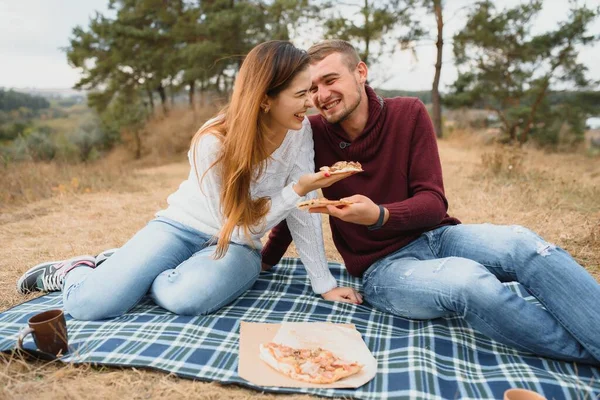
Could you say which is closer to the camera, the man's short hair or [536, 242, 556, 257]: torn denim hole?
[536, 242, 556, 257]: torn denim hole

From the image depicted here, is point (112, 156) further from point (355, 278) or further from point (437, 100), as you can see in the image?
point (355, 278)

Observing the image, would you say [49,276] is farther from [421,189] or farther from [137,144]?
A: [137,144]

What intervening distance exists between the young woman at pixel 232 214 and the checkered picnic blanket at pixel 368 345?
14 cm

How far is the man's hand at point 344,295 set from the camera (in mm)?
2986

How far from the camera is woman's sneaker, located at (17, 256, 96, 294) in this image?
317 cm

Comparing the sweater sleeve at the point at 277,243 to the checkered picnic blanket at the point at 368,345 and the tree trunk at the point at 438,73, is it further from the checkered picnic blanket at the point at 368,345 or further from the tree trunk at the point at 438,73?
the tree trunk at the point at 438,73

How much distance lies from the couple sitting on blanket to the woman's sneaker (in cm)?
1

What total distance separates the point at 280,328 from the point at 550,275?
1.36 metres

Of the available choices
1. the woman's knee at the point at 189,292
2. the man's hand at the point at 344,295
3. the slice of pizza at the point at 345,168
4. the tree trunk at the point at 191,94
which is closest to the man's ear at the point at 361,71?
the slice of pizza at the point at 345,168

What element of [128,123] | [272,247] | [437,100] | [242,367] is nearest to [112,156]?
[128,123]

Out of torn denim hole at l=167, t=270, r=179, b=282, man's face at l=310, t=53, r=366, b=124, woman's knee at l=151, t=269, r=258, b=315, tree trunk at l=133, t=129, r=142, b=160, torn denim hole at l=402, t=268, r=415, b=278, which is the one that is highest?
man's face at l=310, t=53, r=366, b=124

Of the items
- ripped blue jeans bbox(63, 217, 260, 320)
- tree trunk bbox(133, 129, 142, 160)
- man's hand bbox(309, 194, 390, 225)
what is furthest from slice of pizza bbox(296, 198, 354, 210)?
tree trunk bbox(133, 129, 142, 160)

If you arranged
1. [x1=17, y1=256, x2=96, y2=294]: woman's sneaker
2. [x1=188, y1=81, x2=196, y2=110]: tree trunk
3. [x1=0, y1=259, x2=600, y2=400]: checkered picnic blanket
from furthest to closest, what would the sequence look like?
[x1=188, y1=81, x2=196, y2=110]: tree trunk, [x1=17, y1=256, x2=96, y2=294]: woman's sneaker, [x1=0, y1=259, x2=600, y2=400]: checkered picnic blanket

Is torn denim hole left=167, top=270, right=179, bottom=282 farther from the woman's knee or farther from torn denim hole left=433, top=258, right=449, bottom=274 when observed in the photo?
torn denim hole left=433, top=258, right=449, bottom=274
